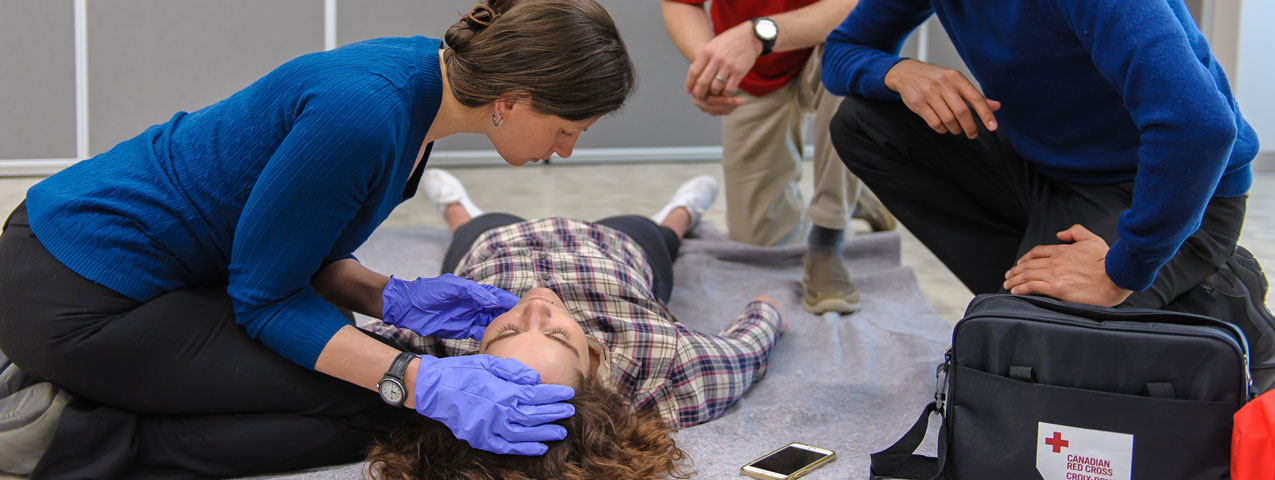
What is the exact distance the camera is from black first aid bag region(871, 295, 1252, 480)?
1318 mm

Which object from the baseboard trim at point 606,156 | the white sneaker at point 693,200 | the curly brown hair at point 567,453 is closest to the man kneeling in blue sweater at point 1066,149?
the curly brown hair at point 567,453

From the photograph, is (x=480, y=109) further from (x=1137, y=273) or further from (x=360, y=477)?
(x=1137, y=273)

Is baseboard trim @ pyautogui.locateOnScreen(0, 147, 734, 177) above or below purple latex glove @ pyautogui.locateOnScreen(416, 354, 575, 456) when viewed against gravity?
below

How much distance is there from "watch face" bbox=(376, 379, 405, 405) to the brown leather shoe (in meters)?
1.38

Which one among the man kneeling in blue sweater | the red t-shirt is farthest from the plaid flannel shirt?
the red t-shirt

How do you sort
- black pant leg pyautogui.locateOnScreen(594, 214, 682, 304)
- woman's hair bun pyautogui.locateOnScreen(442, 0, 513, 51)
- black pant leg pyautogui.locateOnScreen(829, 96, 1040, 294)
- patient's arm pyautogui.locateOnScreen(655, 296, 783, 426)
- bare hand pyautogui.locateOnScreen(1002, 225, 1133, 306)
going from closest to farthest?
woman's hair bun pyautogui.locateOnScreen(442, 0, 513, 51), bare hand pyautogui.locateOnScreen(1002, 225, 1133, 306), patient's arm pyautogui.locateOnScreen(655, 296, 783, 426), black pant leg pyautogui.locateOnScreen(829, 96, 1040, 294), black pant leg pyautogui.locateOnScreen(594, 214, 682, 304)

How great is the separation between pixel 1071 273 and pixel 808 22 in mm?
1139

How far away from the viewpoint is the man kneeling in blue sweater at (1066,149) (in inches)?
54.7

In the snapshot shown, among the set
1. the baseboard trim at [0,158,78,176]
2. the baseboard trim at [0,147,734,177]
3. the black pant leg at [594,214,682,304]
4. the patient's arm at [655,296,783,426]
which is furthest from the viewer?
the baseboard trim at [0,147,734,177]

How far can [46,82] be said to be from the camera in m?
3.66

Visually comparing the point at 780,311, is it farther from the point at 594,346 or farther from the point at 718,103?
the point at 594,346

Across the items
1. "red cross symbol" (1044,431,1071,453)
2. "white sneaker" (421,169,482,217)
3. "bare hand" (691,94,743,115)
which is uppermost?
Result: "bare hand" (691,94,743,115)

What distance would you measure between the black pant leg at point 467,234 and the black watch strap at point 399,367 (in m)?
0.99

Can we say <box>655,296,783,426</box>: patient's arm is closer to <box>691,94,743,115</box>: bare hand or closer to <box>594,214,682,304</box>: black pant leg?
<box>594,214,682,304</box>: black pant leg
